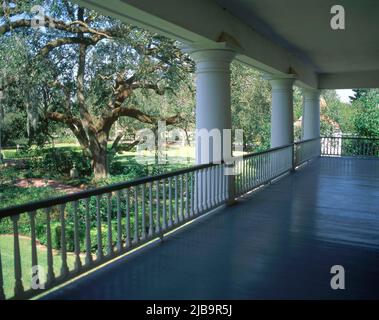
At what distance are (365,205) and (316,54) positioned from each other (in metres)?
4.75

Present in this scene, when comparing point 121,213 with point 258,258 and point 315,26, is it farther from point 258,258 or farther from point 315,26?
point 315,26

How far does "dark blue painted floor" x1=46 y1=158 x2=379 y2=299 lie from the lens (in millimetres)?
3168

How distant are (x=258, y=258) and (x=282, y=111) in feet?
21.9

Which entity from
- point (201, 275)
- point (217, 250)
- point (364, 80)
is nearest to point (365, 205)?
point (217, 250)

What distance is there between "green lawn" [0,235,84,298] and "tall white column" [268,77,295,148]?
6125 millimetres

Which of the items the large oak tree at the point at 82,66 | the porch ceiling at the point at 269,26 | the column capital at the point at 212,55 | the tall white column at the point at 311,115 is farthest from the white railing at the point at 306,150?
the column capital at the point at 212,55

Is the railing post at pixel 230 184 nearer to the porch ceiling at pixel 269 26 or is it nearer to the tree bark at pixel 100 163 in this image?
the porch ceiling at pixel 269 26

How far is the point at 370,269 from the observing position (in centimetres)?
367

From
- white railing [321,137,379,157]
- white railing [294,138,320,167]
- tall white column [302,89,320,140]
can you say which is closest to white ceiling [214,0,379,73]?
white railing [294,138,320,167]

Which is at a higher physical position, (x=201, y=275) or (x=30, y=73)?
(x=30, y=73)

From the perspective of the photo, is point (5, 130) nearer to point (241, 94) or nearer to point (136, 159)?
point (136, 159)

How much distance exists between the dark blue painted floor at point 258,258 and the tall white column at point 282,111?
3.69m

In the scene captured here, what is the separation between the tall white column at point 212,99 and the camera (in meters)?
5.89

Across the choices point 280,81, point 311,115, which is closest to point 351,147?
point 311,115
